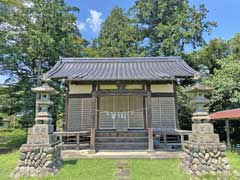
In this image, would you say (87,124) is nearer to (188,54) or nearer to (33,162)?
(33,162)

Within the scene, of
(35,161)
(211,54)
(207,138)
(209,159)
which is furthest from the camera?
(211,54)

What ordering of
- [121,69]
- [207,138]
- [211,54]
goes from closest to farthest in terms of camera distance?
1. [207,138]
2. [121,69]
3. [211,54]

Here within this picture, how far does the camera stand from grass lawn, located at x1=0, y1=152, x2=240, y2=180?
19.6ft

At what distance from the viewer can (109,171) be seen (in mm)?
6602

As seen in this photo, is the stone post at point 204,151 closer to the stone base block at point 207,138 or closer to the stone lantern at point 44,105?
the stone base block at point 207,138

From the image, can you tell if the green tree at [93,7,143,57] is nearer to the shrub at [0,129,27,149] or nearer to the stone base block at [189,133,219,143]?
the shrub at [0,129,27,149]

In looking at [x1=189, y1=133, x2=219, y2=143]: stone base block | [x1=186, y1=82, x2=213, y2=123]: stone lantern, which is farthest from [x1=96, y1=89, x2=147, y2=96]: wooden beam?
[x1=189, y1=133, x2=219, y2=143]: stone base block

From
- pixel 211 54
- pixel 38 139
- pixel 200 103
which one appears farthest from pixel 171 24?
pixel 38 139

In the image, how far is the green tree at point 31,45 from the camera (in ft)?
47.3

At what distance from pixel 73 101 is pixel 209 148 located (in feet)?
21.9

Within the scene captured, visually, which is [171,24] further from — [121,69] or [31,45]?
[31,45]

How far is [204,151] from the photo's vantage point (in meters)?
6.07

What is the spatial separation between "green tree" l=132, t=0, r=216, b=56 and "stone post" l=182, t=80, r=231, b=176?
515 inches

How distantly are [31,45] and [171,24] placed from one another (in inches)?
459
